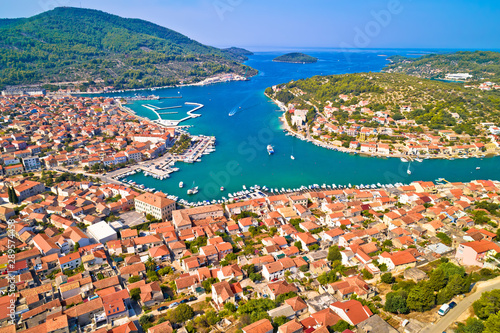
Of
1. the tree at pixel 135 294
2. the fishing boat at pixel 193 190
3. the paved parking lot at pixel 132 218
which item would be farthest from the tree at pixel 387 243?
the paved parking lot at pixel 132 218

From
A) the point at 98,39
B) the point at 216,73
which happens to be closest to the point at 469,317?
the point at 216,73

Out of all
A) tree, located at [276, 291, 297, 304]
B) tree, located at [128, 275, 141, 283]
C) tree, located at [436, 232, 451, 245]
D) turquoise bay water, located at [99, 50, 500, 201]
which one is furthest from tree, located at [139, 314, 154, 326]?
tree, located at [436, 232, 451, 245]

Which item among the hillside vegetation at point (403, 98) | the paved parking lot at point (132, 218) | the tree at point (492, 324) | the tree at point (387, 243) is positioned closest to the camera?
the tree at point (492, 324)

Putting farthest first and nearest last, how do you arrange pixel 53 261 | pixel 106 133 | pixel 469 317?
1. pixel 106 133
2. pixel 53 261
3. pixel 469 317

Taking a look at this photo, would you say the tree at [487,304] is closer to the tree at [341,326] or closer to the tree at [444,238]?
the tree at [341,326]

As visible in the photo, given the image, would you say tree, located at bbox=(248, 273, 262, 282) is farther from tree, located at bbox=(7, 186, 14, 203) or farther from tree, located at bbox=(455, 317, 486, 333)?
tree, located at bbox=(7, 186, 14, 203)

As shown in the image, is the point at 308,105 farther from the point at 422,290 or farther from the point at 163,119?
the point at 422,290
